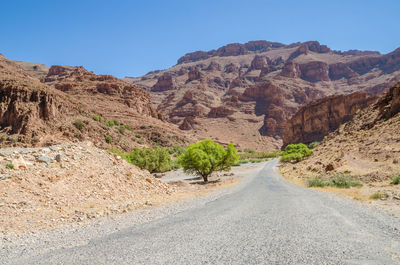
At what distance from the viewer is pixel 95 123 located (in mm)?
55688

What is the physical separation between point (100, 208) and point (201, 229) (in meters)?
5.63

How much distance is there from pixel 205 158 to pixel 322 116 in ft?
333

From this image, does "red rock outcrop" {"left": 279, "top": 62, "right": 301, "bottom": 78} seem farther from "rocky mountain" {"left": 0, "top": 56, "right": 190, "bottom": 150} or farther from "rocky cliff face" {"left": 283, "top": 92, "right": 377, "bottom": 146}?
"rocky mountain" {"left": 0, "top": 56, "right": 190, "bottom": 150}

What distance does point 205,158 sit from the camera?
2680 centimetres

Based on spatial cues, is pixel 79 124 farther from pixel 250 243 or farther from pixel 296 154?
pixel 250 243

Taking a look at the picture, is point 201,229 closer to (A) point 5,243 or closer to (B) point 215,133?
(A) point 5,243

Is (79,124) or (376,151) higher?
(79,124)

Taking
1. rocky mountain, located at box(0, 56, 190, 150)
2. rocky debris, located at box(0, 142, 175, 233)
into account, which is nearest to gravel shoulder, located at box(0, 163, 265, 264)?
rocky debris, located at box(0, 142, 175, 233)

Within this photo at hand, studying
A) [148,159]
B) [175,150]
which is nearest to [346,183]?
[148,159]

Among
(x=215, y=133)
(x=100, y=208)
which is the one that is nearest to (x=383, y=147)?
(x=100, y=208)

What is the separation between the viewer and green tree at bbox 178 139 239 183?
2634 cm

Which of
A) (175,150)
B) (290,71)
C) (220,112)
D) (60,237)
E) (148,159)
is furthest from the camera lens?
(290,71)

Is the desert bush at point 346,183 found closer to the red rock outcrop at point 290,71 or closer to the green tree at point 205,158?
the green tree at point 205,158

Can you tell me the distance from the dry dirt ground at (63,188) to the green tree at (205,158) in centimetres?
1119
